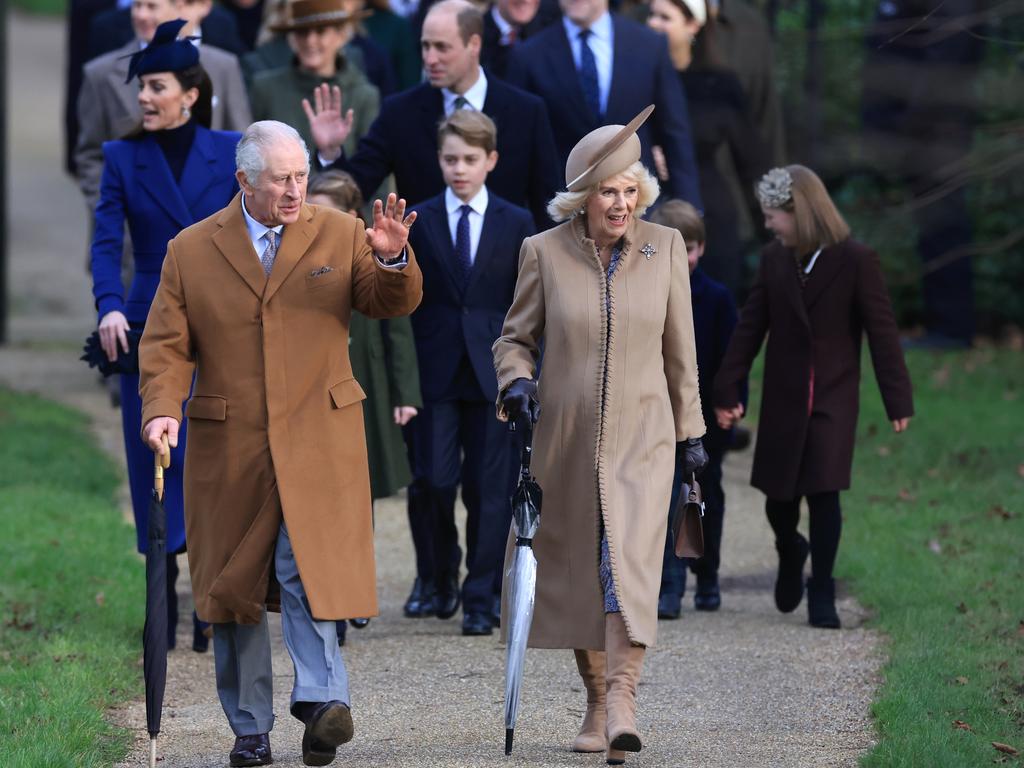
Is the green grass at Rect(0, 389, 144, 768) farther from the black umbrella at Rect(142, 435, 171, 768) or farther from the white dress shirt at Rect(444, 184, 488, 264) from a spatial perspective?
the white dress shirt at Rect(444, 184, 488, 264)

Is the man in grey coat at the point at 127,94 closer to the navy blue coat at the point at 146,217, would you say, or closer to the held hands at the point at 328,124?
the held hands at the point at 328,124

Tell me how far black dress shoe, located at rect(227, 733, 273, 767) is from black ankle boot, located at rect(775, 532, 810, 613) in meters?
2.76

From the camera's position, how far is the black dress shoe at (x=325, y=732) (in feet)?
18.2

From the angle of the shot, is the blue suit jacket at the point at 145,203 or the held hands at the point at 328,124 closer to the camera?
the blue suit jacket at the point at 145,203

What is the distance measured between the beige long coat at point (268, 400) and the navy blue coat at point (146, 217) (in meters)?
1.33

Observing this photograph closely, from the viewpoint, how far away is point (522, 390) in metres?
5.91

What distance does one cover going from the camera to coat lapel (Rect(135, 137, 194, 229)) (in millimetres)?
7180

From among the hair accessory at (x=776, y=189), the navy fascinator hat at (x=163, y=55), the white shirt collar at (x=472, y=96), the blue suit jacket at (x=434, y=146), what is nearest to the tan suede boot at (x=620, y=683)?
the hair accessory at (x=776, y=189)

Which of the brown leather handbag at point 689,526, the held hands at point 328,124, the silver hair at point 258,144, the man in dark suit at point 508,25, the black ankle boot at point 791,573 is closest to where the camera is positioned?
the silver hair at point 258,144

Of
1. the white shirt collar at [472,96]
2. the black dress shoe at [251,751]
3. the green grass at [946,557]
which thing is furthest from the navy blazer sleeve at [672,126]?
the black dress shoe at [251,751]

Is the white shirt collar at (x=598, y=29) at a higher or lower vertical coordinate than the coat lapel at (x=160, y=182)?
higher

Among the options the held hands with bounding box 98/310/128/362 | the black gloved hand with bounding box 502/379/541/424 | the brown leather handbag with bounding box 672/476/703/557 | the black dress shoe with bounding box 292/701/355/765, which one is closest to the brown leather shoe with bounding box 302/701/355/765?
the black dress shoe with bounding box 292/701/355/765

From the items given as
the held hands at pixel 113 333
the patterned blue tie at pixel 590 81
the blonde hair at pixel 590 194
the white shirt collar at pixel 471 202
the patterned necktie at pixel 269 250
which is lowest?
the held hands at pixel 113 333

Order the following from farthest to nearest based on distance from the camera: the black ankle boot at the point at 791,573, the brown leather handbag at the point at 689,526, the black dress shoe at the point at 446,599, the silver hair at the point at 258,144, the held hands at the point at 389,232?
the black dress shoe at the point at 446,599 → the black ankle boot at the point at 791,573 → the brown leather handbag at the point at 689,526 → the silver hair at the point at 258,144 → the held hands at the point at 389,232
